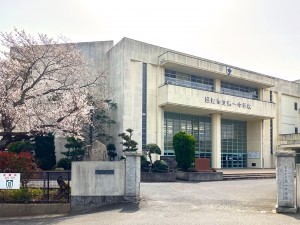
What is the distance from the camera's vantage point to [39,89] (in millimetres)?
16641

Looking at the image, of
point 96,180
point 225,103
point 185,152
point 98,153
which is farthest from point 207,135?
point 96,180

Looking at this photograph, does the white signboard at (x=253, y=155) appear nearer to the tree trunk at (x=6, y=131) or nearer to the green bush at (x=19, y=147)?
the green bush at (x=19, y=147)

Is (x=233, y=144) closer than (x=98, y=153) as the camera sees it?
No

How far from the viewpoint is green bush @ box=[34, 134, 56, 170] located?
74.6 feet

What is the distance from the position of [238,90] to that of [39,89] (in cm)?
2538

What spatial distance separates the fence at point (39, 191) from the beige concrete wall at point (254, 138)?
96.2 ft

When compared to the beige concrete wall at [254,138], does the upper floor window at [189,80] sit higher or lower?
higher

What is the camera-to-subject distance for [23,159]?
1201 centimetres

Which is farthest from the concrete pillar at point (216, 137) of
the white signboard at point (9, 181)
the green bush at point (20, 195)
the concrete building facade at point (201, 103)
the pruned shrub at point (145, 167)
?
the white signboard at point (9, 181)

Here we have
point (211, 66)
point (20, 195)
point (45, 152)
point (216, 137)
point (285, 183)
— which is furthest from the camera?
point (216, 137)

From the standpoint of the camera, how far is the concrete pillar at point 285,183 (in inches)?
420

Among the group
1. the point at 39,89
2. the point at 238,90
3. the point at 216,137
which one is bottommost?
the point at 216,137

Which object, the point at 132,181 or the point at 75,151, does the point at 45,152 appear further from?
the point at 132,181

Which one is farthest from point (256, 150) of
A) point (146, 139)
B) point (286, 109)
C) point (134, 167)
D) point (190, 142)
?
point (134, 167)
